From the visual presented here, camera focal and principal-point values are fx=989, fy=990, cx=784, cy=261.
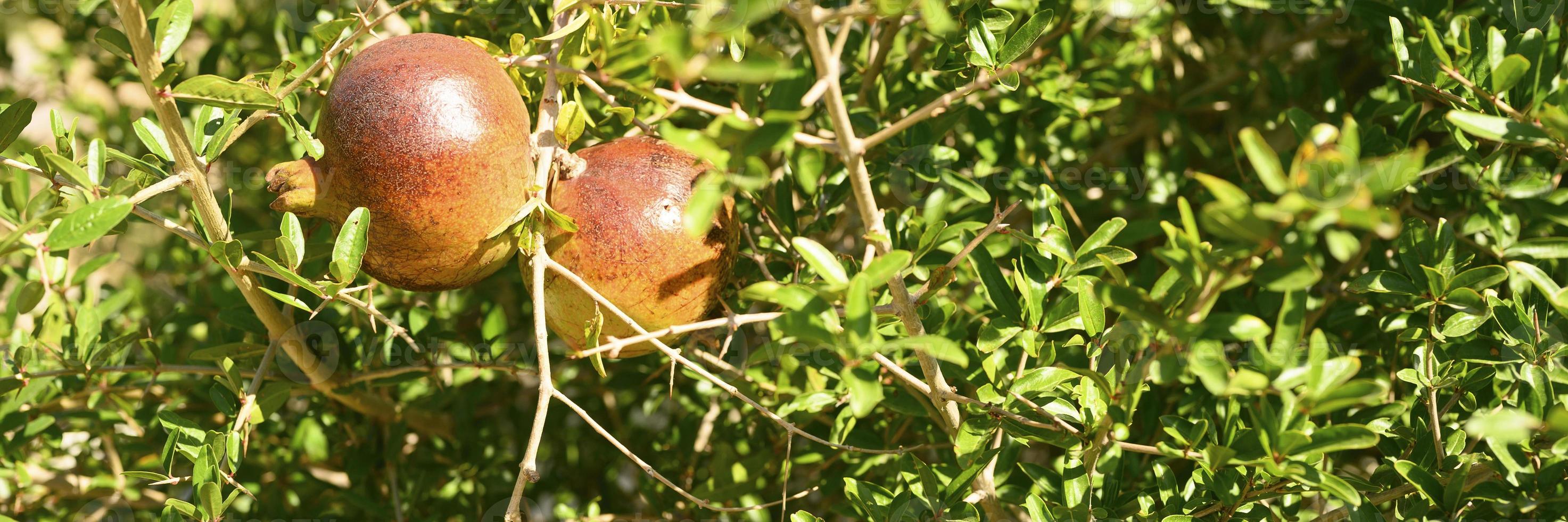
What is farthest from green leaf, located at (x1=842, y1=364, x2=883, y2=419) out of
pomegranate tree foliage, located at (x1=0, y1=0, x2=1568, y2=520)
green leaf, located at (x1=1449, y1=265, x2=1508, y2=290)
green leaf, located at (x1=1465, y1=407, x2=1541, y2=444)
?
green leaf, located at (x1=1449, y1=265, x2=1508, y2=290)

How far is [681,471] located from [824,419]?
354 millimetres

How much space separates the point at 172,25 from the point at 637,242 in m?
0.52

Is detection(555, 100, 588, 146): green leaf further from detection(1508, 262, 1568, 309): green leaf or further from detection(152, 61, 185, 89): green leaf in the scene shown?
detection(1508, 262, 1568, 309): green leaf

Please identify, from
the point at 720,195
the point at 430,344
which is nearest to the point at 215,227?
the point at 430,344

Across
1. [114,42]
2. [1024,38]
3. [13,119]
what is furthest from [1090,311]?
[13,119]

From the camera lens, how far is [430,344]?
157cm

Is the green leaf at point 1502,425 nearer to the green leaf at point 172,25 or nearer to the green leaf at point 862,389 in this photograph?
the green leaf at point 862,389

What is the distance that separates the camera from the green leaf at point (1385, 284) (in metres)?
1.16

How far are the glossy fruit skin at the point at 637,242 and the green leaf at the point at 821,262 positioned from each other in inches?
9.1

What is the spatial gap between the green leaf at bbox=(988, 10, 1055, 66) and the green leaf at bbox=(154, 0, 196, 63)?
2.88 ft

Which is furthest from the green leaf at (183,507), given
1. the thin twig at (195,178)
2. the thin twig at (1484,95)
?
the thin twig at (1484,95)

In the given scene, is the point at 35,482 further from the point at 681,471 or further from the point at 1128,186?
the point at 1128,186

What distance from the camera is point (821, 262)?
0.87 metres

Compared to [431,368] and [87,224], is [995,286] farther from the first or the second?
[87,224]
